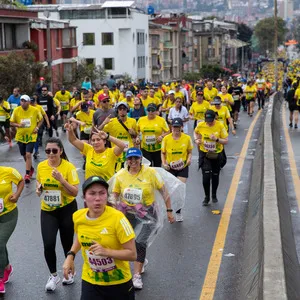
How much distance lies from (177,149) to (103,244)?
5909mm

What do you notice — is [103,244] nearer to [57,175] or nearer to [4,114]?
[57,175]

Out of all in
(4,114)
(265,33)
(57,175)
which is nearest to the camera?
(57,175)

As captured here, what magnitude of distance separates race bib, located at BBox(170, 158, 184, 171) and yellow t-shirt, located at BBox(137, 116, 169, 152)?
1547 millimetres

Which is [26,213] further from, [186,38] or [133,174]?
[186,38]

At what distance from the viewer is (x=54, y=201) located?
26.9 ft

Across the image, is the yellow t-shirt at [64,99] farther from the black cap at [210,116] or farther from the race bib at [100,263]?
the race bib at [100,263]

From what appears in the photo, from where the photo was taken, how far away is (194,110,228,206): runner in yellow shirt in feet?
40.8

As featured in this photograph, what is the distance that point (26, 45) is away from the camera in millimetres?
42062

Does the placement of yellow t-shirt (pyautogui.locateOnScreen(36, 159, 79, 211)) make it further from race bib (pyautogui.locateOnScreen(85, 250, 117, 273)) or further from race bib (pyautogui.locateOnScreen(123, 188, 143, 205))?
race bib (pyautogui.locateOnScreen(85, 250, 117, 273))

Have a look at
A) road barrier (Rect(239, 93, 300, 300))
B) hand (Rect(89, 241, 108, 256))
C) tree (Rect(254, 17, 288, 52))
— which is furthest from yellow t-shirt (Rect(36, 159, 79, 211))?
tree (Rect(254, 17, 288, 52))

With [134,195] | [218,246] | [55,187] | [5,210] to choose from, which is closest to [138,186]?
[134,195]

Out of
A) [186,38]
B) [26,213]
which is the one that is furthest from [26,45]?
[186,38]

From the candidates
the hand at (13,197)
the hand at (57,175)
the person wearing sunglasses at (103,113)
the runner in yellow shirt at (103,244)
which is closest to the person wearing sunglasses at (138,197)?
the hand at (57,175)

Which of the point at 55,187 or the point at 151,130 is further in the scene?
the point at 151,130
